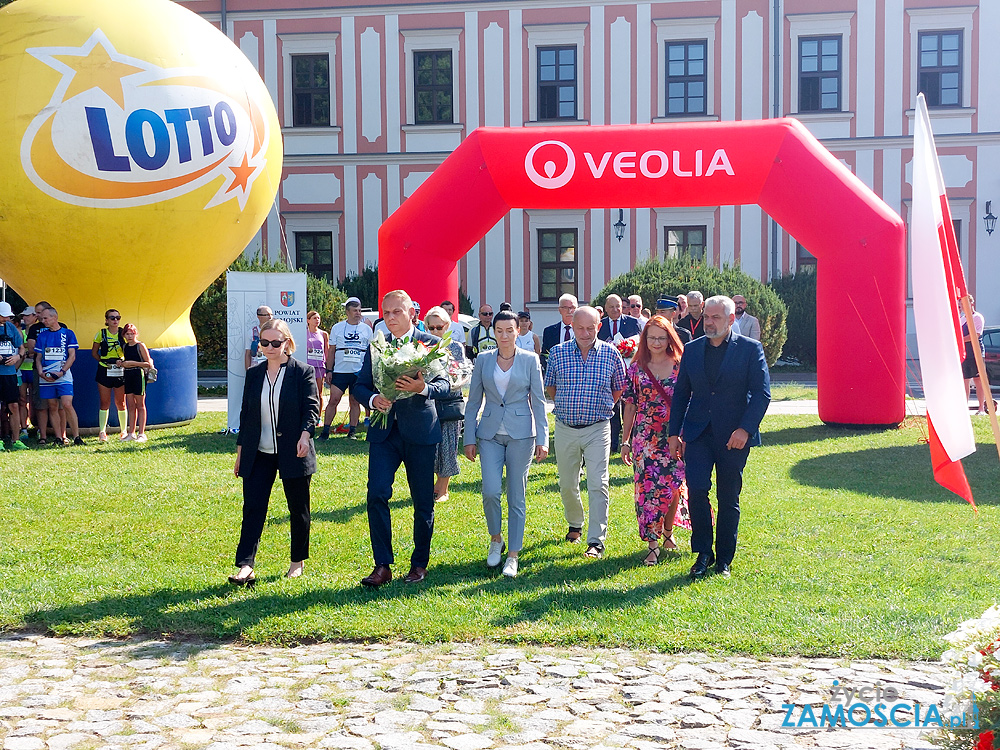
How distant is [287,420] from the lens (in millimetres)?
6516

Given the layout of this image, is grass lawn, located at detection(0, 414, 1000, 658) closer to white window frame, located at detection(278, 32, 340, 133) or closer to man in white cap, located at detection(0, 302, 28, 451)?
man in white cap, located at detection(0, 302, 28, 451)

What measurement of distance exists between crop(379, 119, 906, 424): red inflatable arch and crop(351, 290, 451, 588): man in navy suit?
6478 mm

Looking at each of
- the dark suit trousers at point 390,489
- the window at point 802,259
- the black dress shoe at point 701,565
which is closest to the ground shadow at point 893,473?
the black dress shoe at point 701,565

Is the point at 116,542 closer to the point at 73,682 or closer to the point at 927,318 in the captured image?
the point at 73,682

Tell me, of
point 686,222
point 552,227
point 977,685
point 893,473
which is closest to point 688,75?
point 686,222

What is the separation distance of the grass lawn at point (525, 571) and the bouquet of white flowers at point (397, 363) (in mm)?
1211

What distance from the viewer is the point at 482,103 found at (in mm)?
29297

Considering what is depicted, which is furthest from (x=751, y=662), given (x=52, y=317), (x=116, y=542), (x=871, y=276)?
(x=52, y=317)

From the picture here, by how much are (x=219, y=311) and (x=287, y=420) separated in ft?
54.6

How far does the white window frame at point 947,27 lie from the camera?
27.8 meters

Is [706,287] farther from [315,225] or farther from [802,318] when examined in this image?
[315,225]

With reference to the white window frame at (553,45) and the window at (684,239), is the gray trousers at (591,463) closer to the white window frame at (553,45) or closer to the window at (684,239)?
the window at (684,239)

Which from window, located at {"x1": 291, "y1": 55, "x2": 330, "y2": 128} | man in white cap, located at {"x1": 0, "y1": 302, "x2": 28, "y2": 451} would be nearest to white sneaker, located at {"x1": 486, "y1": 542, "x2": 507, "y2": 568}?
man in white cap, located at {"x1": 0, "y1": 302, "x2": 28, "y2": 451}

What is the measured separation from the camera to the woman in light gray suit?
6871 millimetres
